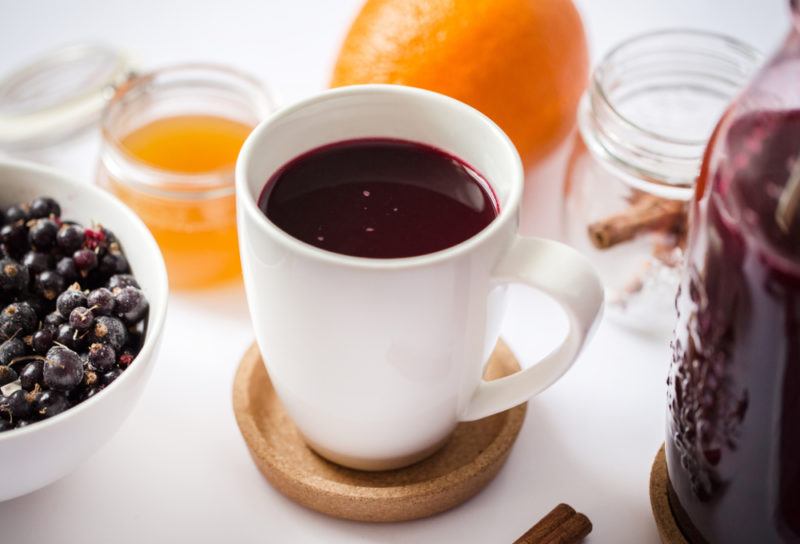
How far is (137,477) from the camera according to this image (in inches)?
30.9

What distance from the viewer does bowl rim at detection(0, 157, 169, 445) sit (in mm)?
653

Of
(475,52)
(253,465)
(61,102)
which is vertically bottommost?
(253,465)

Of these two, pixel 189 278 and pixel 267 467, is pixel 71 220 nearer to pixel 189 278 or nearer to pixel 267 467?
pixel 189 278

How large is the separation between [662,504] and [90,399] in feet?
1.38

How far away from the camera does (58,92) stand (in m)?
1.09

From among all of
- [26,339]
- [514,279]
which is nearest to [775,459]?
[514,279]

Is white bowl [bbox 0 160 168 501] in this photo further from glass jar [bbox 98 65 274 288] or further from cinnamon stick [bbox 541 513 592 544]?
cinnamon stick [bbox 541 513 592 544]

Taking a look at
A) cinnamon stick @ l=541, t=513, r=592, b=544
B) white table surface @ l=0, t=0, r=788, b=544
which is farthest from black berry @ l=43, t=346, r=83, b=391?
cinnamon stick @ l=541, t=513, r=592, b=544

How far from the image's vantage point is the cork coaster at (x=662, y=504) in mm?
706

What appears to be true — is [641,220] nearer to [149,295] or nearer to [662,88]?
[662,88]

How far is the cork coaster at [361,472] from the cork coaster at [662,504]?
0.11 metres

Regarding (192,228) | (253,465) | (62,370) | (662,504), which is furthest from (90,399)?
(662,504)

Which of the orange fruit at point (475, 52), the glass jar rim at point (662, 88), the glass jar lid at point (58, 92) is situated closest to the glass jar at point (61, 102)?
the glass jar lid at point (58, 92)

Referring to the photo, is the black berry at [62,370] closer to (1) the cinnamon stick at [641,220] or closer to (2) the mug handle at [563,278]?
(2) the mug handle at [563,278]
